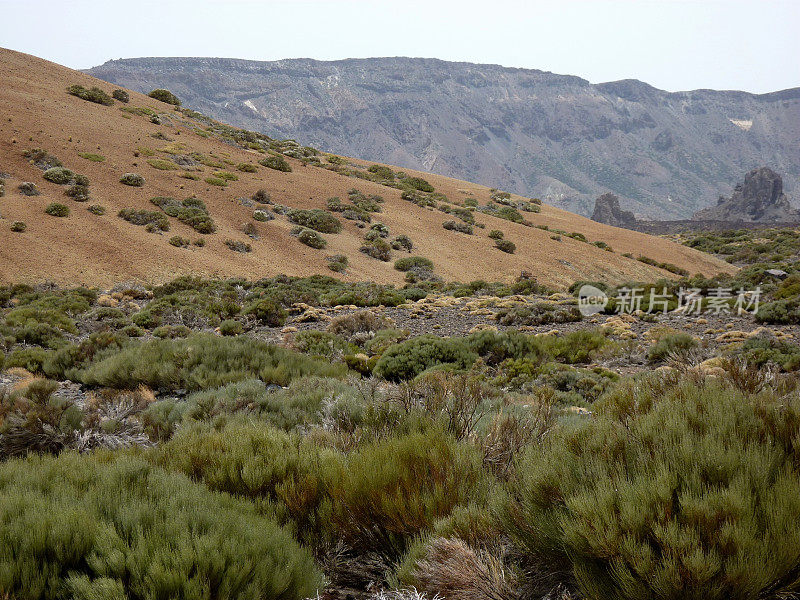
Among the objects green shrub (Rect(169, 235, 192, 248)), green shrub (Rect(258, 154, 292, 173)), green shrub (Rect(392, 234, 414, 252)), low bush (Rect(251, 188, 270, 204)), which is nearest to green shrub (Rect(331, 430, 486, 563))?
green shrub (Rect(169, 235, 192, 248))

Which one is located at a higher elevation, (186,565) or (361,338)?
(186,565)

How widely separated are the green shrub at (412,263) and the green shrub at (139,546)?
71.6ft

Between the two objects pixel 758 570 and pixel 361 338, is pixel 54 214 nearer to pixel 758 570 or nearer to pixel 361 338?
pixel 361 338

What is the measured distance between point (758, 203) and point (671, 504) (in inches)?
5175

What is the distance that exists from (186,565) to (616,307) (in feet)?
47.6

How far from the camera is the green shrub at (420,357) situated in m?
8.96

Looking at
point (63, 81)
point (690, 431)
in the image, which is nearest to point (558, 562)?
point (690, 431)

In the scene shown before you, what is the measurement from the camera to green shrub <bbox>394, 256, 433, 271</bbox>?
24.2 metres

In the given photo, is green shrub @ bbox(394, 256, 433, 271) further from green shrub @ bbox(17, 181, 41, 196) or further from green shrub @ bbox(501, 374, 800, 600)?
green shrub @ bbox(501, 374, 800, 600)

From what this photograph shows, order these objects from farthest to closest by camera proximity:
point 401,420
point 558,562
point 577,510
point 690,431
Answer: point 401,420
point 690,431
point 558,562
point 577,510

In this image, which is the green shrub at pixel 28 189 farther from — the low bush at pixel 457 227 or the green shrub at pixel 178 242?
the low bush at pixel 457 227

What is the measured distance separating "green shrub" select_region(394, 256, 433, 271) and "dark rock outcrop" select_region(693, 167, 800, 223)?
10575 cm

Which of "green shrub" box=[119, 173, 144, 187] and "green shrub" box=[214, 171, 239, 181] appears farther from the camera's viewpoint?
"green shrub" box=[214, 171, 239, 181]

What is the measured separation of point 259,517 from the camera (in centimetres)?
256
